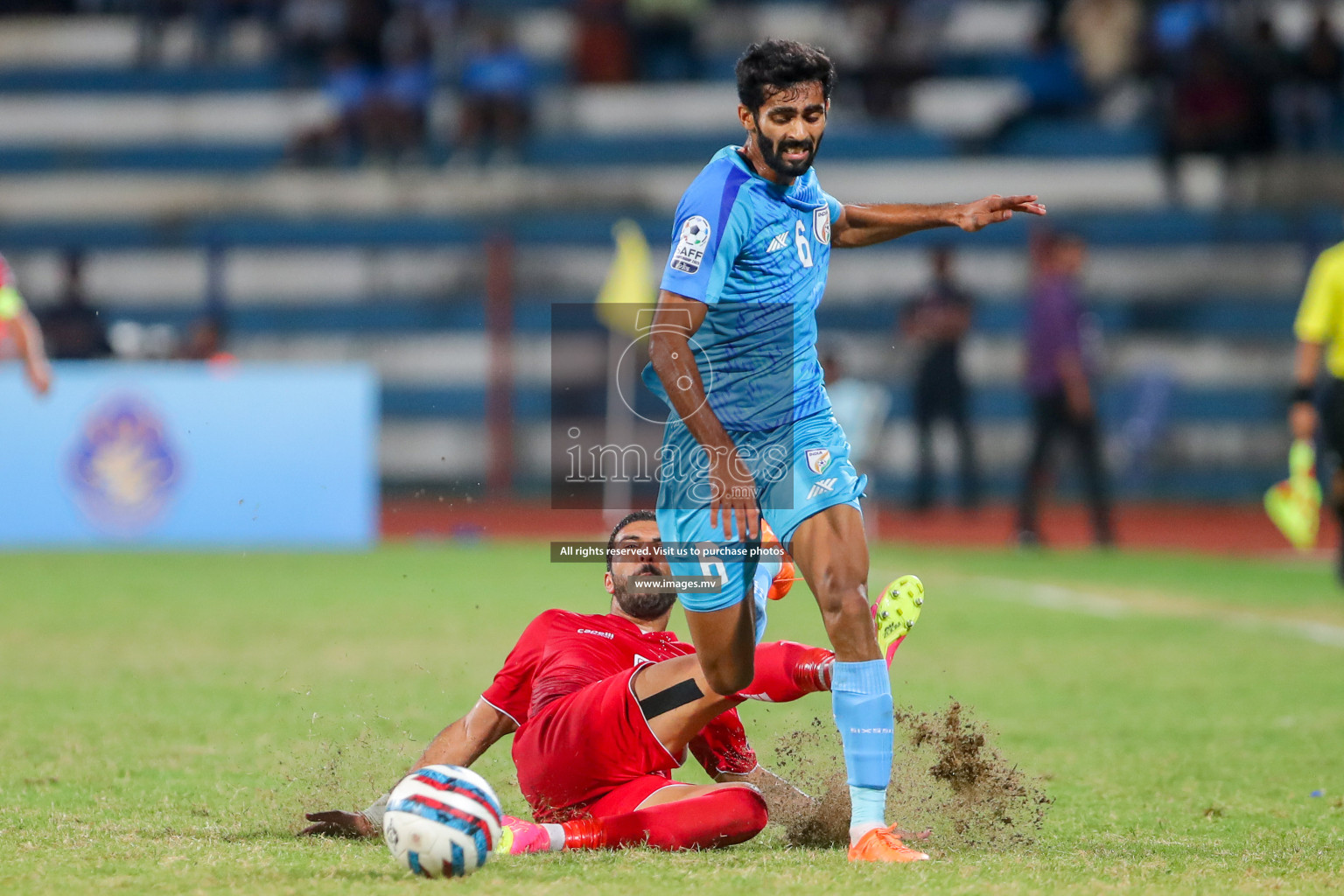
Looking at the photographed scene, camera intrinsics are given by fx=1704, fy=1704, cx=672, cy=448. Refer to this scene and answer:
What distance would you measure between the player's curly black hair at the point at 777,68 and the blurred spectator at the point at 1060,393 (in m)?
10.1

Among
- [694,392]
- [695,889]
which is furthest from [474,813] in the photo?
[694,392]

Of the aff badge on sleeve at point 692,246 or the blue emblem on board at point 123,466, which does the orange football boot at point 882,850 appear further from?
the blue emblem on board at point 123,466

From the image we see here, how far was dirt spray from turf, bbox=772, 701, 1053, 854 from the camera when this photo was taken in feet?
15.4

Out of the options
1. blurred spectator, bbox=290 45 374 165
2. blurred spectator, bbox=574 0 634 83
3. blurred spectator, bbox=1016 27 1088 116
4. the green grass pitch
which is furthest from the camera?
blurred spectator, bbox=574 0 634 83

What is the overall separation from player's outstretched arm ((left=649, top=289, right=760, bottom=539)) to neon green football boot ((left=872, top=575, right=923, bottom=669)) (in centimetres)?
76

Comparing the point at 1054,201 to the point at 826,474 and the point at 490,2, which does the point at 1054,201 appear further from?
the point at 826,474

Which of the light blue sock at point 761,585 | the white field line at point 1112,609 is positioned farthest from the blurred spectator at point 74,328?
the light blue sock at point 761,585

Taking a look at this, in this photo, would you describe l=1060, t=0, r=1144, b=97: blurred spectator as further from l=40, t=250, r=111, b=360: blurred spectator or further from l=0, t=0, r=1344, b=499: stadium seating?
l=40, t=250, r=111, b=360: blurred spectator

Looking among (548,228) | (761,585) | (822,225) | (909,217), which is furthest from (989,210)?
(548,228)

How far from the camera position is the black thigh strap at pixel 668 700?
15.0 ft

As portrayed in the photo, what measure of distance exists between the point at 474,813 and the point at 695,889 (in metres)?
0.57

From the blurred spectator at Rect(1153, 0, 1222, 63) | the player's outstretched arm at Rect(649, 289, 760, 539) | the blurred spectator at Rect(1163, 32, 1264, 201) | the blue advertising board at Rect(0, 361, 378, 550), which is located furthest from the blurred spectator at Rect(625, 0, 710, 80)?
the player's outstretched arm at Rect(649, 289, 760, 539)

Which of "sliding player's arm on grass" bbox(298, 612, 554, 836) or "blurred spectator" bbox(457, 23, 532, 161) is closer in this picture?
"sliding player's arm on grass" bbox(298, 612, 554, 836)

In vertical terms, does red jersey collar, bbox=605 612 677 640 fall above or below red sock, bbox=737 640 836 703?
above
